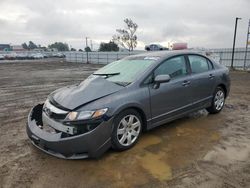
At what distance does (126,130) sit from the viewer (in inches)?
146

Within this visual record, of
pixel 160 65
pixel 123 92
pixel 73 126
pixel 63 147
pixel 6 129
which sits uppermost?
pixel 160 65

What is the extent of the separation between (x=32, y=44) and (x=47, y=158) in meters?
136

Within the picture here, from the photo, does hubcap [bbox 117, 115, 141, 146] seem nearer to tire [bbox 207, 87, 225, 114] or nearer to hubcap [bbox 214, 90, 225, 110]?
tire [bbox 207, 87, 225, 114]

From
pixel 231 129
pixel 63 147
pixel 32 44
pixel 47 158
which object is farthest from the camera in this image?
pixel 32 44

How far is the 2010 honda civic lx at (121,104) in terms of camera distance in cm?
325

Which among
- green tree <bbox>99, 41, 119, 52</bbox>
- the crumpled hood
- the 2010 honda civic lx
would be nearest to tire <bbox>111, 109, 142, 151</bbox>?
the 2010 honda civic lx

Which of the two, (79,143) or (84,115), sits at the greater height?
(84,115)

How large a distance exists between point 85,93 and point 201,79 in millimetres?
2567

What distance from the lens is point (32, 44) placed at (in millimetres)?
128375

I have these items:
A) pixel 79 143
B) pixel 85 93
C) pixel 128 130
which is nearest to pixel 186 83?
pixel 128 130

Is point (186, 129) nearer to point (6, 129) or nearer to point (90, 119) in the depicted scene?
point (90, 119)

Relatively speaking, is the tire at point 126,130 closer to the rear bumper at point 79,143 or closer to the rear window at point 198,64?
the rear bumper at point 79,143

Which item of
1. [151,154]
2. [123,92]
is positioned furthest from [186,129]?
[123,92]

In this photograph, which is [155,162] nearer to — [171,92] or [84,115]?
[84,115]
